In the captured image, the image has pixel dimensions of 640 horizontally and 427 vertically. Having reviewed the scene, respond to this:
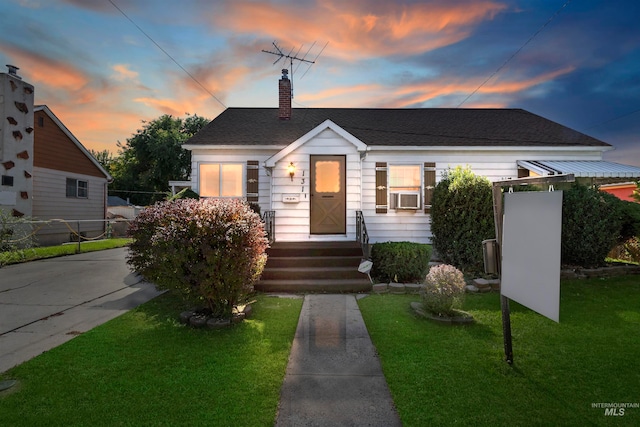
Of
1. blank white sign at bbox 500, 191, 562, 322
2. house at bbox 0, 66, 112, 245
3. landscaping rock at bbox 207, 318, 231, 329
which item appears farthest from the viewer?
house at bbox 0, 66, 112, 245

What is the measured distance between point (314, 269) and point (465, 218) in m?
4.31

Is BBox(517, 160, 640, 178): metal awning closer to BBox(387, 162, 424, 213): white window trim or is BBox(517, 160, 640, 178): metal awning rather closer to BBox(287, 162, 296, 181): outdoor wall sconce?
BBox(387, 162, 424, 213): white window trim

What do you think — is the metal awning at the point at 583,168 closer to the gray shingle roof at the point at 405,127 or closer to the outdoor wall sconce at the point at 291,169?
the gray shingle roof at the point at 405,127

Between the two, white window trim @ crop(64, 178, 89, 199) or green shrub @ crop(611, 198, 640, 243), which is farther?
white window trim @ crop(64, 178, 89, 199)

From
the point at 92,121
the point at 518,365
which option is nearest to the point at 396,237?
the point at 518,365

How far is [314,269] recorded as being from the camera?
7.65m

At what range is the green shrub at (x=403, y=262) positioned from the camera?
7742 millimetres

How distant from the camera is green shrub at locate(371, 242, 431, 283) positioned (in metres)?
7.74

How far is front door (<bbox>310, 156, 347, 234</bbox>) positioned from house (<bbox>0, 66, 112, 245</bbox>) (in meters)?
10.7

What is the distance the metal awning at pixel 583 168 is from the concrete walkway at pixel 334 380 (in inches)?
370

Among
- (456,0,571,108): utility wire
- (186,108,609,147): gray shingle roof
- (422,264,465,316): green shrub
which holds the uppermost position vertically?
(456,0,571,108): utility wire

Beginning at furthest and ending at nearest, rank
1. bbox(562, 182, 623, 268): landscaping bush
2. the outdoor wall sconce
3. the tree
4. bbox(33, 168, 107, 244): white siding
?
the tree, bbox(33, 168, 107, 244): white siding, the outdoor wall sconce, bbox(562, 182, 623, 268): landscaping bush

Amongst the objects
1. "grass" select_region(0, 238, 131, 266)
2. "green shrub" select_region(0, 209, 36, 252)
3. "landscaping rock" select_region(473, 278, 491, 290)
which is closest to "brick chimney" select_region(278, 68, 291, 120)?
"grass" select_region(0, 238, 131, 266)

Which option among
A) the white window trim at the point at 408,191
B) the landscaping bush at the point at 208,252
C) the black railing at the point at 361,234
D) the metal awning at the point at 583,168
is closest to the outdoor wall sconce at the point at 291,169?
the black railing at the point at 361,234
